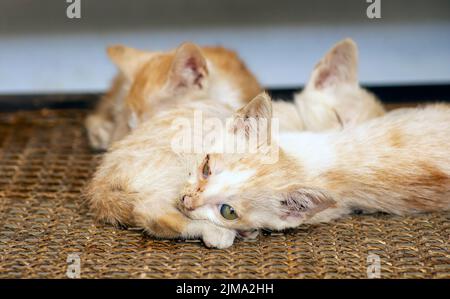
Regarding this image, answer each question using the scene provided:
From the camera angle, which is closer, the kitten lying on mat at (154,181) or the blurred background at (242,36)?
the kitten lying on mat at (154,181)

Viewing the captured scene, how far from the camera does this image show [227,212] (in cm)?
165

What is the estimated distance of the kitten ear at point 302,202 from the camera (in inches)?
62.4

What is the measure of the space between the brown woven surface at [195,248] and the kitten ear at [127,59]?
1.86 ft

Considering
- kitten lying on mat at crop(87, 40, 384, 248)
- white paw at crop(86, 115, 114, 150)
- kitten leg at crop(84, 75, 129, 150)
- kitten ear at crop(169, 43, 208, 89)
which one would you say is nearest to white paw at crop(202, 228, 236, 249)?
kitten lying on mat at crop(87, 40, 384, 248)

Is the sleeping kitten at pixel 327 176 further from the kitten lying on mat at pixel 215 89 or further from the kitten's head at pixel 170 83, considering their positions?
the kitten's head at pixel 170 83

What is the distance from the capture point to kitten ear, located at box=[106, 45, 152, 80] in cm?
246

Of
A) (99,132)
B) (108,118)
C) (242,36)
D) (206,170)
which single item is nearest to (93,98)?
(108,118)

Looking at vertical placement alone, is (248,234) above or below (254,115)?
below

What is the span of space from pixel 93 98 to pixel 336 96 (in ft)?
4.39

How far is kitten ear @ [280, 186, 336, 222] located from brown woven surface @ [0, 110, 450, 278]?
86 millimetres

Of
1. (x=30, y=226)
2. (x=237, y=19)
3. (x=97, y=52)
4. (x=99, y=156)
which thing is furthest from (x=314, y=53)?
(x=30, y=226)

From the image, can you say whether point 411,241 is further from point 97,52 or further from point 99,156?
point 97,52

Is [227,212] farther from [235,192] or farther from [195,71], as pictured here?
[195,71]

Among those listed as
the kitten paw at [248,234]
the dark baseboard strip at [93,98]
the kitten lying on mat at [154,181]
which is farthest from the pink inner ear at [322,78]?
the kitten paw at [248,234]
